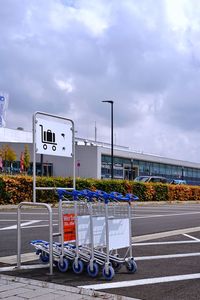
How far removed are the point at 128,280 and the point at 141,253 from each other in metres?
2.57

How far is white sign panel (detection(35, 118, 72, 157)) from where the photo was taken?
25.7ft

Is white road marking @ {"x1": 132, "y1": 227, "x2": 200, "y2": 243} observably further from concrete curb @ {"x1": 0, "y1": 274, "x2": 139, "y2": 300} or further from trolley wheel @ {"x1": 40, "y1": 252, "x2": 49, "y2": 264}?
concrete curb @ {"x1": 0, "y1": 274, "x2": 139, "y2": 300}

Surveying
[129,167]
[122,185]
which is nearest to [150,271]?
[122,185]

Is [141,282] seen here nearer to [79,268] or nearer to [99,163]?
[79,268]

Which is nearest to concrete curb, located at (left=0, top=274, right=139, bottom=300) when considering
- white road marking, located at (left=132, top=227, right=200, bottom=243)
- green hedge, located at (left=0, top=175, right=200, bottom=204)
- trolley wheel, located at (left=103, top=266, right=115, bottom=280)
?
trolley wheel, located at (left=103, top=266, right=115, bottom=280)

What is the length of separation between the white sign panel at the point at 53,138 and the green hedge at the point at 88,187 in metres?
17.9

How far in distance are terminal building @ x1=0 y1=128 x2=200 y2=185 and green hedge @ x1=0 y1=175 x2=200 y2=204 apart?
53.7ft

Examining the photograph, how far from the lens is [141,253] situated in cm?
953

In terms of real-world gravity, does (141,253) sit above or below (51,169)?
below

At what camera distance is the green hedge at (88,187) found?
2600 centimetres

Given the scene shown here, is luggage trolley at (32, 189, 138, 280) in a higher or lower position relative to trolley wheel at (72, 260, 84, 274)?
higher

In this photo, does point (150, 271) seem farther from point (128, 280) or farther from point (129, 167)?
point (129, 167)

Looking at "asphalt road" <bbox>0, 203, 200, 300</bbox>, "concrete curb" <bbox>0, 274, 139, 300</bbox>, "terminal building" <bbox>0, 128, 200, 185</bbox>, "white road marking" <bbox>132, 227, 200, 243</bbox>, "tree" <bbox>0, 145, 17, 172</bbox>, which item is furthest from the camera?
"terminal building" <bbox>0, 128, 200, 185</bbox>

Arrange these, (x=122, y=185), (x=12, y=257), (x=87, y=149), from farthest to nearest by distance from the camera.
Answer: (x=87, y=149) → (x=122, y=185) → (x=12, y=257)
